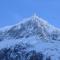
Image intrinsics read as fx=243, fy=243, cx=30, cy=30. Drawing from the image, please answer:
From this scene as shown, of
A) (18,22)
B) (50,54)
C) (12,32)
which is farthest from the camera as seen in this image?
(18,22)

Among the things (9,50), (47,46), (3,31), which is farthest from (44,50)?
(3,31)

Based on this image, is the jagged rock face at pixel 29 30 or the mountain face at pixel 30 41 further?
the jagged rock face at pixel 29 30

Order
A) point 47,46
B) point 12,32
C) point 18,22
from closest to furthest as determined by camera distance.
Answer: point 47,46 → point 12,32 → point 18,22

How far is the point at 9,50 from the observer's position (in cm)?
593

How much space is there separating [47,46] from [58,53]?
43cm

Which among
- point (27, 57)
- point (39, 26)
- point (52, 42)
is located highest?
point (39, 26)

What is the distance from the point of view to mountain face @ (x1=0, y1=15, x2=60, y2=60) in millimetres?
5664

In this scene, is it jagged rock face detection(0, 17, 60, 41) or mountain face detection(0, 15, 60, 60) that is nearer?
mountain face detection(0, 15, 60, 60)

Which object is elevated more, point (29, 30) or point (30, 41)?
point (29, 30)

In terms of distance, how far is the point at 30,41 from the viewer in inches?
238

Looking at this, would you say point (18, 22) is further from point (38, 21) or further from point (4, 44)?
point (4, 44)

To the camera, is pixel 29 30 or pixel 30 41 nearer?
pixel 30 41

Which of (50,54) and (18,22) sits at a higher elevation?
(18,22)

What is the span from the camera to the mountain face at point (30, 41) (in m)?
5.66
